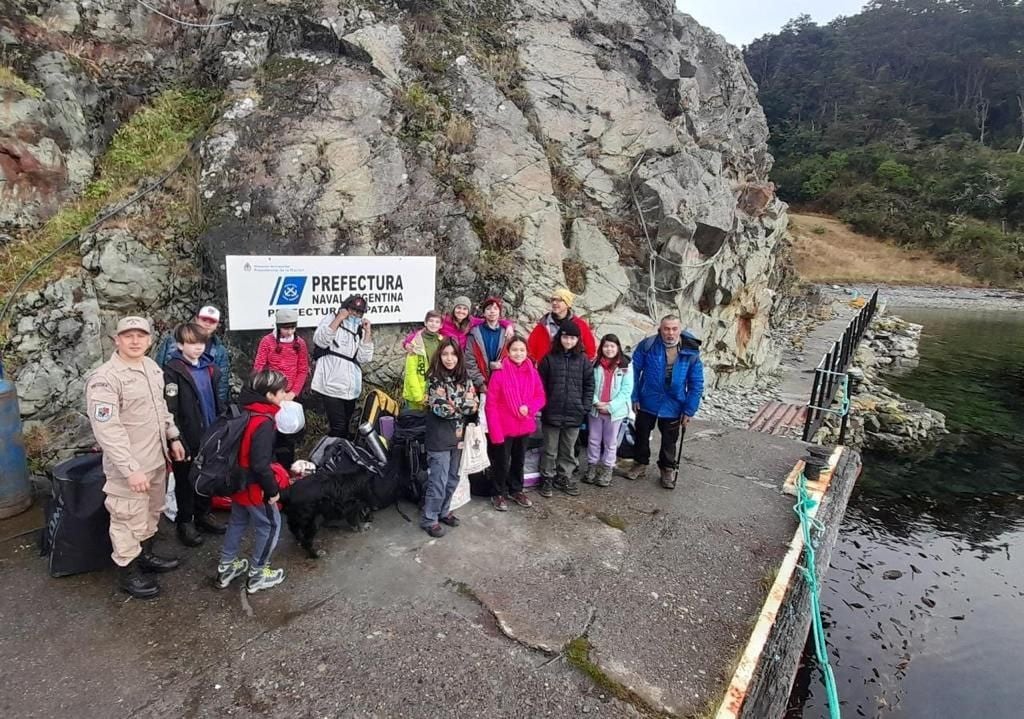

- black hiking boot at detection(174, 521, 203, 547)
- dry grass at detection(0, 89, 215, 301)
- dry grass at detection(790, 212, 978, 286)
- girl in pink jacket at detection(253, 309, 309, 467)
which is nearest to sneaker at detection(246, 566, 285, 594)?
black hiking boot at detection(174, 521, 203, 547)

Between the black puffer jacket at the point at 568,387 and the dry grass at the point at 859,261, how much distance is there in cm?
5025

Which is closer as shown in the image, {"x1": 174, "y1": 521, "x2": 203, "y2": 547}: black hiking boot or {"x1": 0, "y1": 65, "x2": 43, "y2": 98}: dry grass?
{"x1": 174, "y1": 521, "x2": 203, "y2": 547}: black hiking boot

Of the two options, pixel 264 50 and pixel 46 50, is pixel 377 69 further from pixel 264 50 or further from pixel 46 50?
pixel 46 50

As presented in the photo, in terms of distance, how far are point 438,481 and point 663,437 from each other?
2695mm

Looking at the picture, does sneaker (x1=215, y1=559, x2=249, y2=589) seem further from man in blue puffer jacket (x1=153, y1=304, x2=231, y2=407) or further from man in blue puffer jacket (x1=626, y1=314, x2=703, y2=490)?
man in blue puffer jacket (x1=626, y1=314, x2=703, y2=490)

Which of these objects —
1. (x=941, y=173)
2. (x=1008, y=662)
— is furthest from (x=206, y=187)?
(x=941, y=173)

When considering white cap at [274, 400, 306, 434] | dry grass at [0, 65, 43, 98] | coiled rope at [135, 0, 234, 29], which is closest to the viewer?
white cap at [274, 400, 306, 434]

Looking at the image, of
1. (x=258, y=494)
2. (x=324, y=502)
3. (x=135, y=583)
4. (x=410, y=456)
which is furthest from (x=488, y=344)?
(x=135, y=583)

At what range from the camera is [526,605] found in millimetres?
4027

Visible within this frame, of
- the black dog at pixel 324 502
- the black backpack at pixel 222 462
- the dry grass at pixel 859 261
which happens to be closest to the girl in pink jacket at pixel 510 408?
the black dog at pixel 324 502

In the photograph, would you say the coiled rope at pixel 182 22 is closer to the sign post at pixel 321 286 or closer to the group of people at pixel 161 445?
the sign post at pixel 321 286

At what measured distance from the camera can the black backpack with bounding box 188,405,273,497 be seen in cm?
355

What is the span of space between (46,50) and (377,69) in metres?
3.96

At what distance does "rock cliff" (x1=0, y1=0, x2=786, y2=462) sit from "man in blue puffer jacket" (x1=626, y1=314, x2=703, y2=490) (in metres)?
2.56
